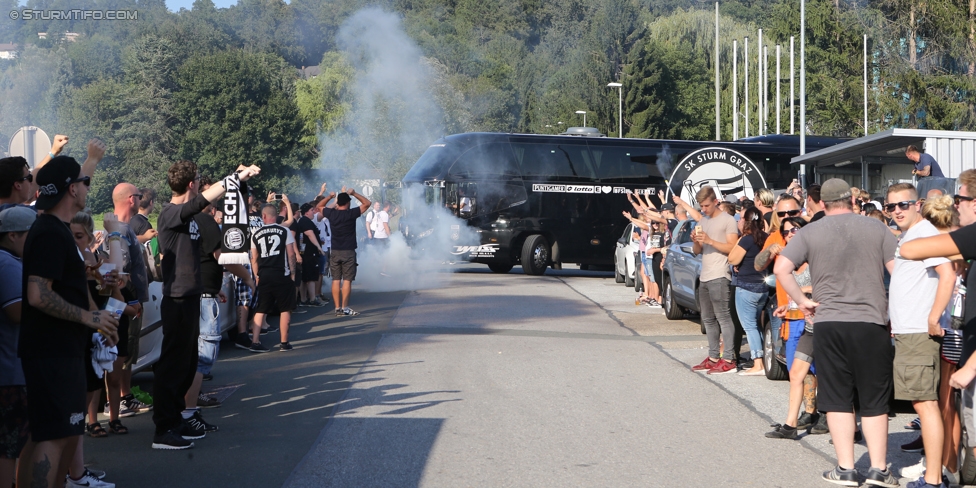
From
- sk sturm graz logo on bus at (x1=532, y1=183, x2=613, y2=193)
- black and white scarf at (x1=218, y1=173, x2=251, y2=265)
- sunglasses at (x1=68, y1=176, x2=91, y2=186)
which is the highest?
sk sturm graz logo on bus at (x1=532, y1=183, x2=613, y2=193)

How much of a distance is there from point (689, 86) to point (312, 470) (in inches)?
2805

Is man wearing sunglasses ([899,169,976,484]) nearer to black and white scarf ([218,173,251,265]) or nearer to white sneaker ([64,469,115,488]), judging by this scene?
white sneaker ([64,469,115,488])

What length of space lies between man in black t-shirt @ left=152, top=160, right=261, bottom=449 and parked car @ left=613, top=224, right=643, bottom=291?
14.0 meters

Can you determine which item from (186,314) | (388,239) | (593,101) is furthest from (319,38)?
(186,314)

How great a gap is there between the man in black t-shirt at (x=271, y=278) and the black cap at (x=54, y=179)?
6.59 meters

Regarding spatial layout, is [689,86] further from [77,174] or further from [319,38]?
[77,174]

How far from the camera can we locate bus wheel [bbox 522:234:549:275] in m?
27.0

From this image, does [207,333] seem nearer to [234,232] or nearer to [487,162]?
[234,232]

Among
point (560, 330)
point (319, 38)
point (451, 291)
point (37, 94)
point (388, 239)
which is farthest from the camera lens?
point (37, 94)

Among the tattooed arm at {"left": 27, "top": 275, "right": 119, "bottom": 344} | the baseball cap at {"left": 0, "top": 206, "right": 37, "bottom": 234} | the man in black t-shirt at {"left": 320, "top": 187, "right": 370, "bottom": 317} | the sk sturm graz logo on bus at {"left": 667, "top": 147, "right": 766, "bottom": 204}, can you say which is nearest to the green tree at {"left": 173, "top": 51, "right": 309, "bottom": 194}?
the sk sturm graz logo on bus at {"left": 667, "top": 147, "right": 766, "bottom": 204}

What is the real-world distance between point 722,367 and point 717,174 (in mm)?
17284

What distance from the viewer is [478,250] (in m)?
26.8

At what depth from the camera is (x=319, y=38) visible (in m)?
61.8

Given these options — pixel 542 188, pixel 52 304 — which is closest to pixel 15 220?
pixel 52 304
